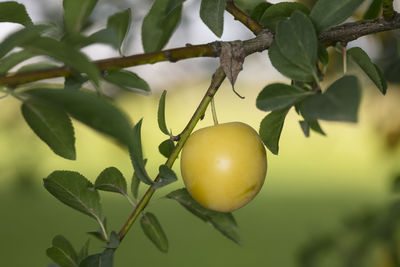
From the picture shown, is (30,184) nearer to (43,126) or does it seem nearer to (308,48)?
(43,126)

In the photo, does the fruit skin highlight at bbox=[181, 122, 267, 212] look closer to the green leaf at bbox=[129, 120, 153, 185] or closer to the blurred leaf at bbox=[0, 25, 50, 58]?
the green leaf at bbox=[129, 120, 153, 185]

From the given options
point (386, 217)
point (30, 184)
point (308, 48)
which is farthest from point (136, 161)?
point (30, 184)

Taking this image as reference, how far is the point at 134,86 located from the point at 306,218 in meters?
4.18

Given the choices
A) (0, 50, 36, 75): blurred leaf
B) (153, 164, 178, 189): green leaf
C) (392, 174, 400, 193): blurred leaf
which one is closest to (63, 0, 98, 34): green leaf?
(0, 50, 36, 75): blurred leaf

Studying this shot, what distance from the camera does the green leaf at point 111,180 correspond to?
52cm

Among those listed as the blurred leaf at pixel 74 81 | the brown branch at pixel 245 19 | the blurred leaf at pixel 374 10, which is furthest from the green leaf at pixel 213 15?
the blurred leaf at pixel 374 10

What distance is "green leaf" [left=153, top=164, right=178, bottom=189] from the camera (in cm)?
44

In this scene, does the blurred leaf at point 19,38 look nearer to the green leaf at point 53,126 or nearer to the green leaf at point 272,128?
the green leaf at point 53,126

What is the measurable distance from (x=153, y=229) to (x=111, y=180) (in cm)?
7

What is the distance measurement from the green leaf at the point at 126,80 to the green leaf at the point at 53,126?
64 millimetres

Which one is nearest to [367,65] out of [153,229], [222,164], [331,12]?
[331,12]

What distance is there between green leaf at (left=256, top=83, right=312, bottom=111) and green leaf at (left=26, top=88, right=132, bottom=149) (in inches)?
5.6

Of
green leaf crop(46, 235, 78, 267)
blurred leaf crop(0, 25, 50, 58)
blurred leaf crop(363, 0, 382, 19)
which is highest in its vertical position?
blurred leaf crop(363, 0, 382, 19)

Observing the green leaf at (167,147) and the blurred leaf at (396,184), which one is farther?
the blurred leaf at (396,184)
